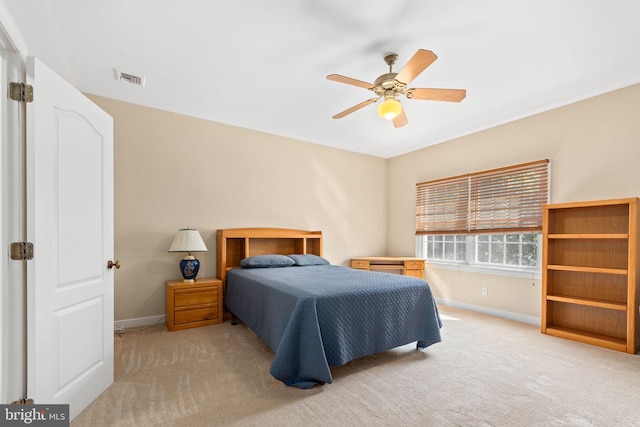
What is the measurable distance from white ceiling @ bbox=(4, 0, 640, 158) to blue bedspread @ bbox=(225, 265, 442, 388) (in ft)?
Result: 6.42

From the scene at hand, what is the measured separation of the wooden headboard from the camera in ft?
12.7

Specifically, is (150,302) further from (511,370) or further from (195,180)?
(511,370)

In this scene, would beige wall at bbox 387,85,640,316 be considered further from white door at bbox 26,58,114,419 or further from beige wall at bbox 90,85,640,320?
white door at bbox 26,58,114,419

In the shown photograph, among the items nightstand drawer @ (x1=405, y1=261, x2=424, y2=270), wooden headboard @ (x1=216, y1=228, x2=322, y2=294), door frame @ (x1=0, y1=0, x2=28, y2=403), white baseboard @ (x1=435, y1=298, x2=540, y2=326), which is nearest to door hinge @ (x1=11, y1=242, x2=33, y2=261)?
door frame @ (x1=0, y1=0, x2=28, y2=403)

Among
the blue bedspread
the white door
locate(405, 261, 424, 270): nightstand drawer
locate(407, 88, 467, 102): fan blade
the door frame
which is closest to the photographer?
the door frame

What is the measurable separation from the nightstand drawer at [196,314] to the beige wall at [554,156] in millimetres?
3336

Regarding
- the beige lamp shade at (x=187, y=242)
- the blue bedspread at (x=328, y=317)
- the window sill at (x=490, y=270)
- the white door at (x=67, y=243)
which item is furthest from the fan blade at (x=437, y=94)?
the beige lamp shade at (x=187, y=242)

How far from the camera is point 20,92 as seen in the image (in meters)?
1.49

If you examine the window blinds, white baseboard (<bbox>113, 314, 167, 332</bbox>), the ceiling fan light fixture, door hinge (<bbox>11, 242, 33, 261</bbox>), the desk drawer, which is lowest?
white baseboard (<bbox>113, 314, 167, 332</bbox>)

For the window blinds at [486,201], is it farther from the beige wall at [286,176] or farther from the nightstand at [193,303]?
the nightstand at [193,303]

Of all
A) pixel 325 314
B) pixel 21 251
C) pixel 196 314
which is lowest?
pixel 196 314

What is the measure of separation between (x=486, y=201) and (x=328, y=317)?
10.1 feet

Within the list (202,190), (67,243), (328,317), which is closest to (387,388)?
(328,317)

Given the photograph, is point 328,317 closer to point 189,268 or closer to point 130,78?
point 189,268
